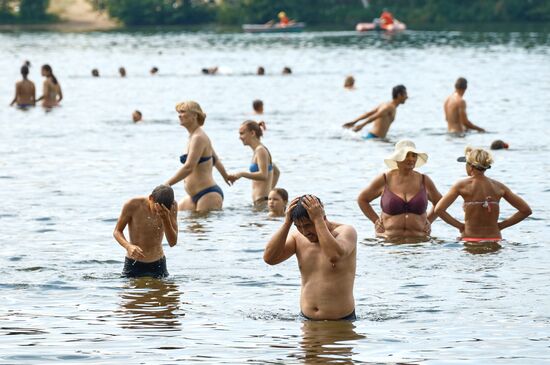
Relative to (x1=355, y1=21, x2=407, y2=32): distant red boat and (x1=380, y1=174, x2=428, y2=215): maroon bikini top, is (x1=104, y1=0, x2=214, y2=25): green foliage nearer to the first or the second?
(x1=355, y1=21, x2=407, y2=32): distant red boat

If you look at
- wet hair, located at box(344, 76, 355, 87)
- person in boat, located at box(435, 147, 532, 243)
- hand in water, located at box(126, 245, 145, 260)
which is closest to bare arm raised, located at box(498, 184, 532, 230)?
person in boat, located at box(435, 147, 532, 243)

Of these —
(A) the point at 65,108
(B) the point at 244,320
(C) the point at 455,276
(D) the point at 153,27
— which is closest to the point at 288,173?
(C) the point at 455,276

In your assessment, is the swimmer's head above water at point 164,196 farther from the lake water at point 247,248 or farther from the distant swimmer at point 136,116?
the distant swimmer at point 136,116

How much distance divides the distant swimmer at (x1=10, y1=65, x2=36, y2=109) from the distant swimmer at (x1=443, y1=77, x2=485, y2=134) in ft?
45.5

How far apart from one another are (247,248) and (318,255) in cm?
593

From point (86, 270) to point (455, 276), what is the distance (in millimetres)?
4221

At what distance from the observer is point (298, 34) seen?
99875 millimetres

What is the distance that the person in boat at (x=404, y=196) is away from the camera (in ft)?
51.3

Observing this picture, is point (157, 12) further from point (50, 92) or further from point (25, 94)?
point (50, 92)

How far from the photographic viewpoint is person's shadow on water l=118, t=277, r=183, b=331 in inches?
492

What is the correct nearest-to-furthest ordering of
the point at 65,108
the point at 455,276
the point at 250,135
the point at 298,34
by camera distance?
the point at 455,276 < the point at 250,135 < the point at 65,108 < the point at 298,34

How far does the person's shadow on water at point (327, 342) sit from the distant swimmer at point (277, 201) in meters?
6.89

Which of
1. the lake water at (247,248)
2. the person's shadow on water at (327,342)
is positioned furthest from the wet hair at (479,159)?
the person's shadow on water at (327,342)

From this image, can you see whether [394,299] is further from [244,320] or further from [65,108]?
[65,108]
